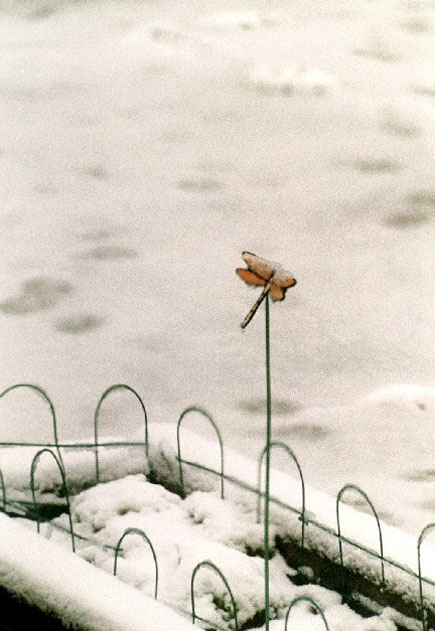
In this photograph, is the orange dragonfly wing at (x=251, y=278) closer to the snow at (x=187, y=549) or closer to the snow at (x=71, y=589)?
the snow at (x=71, y=589)

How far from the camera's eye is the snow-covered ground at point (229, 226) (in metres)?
2.58

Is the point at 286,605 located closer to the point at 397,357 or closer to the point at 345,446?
the point at 345,446

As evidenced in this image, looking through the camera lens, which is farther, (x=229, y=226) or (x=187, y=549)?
(x=229, y=226)

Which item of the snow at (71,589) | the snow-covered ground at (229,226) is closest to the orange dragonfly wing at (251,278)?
the snow at (71,589)

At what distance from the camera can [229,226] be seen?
3.79m

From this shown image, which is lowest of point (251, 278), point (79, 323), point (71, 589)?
point (79, 323)

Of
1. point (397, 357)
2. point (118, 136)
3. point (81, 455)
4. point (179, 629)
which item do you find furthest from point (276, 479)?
point (118, 136)

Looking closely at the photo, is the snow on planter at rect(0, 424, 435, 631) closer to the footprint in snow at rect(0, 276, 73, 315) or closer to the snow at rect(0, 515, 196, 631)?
the snow at rect(0, 515, 196, 631)

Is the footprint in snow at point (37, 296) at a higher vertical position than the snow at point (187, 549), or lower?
lower

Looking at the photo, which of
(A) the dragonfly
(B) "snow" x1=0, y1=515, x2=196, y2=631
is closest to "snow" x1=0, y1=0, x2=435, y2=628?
(B) "snow" x1=0, y1=515, x2=196, y2=631

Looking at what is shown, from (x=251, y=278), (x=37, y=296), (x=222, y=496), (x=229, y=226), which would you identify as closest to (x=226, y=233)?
(x=229, y=226)

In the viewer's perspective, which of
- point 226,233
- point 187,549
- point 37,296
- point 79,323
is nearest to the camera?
point 187,549

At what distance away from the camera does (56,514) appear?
5.49 ft

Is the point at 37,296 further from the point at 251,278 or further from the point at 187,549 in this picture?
the point at 251,278
